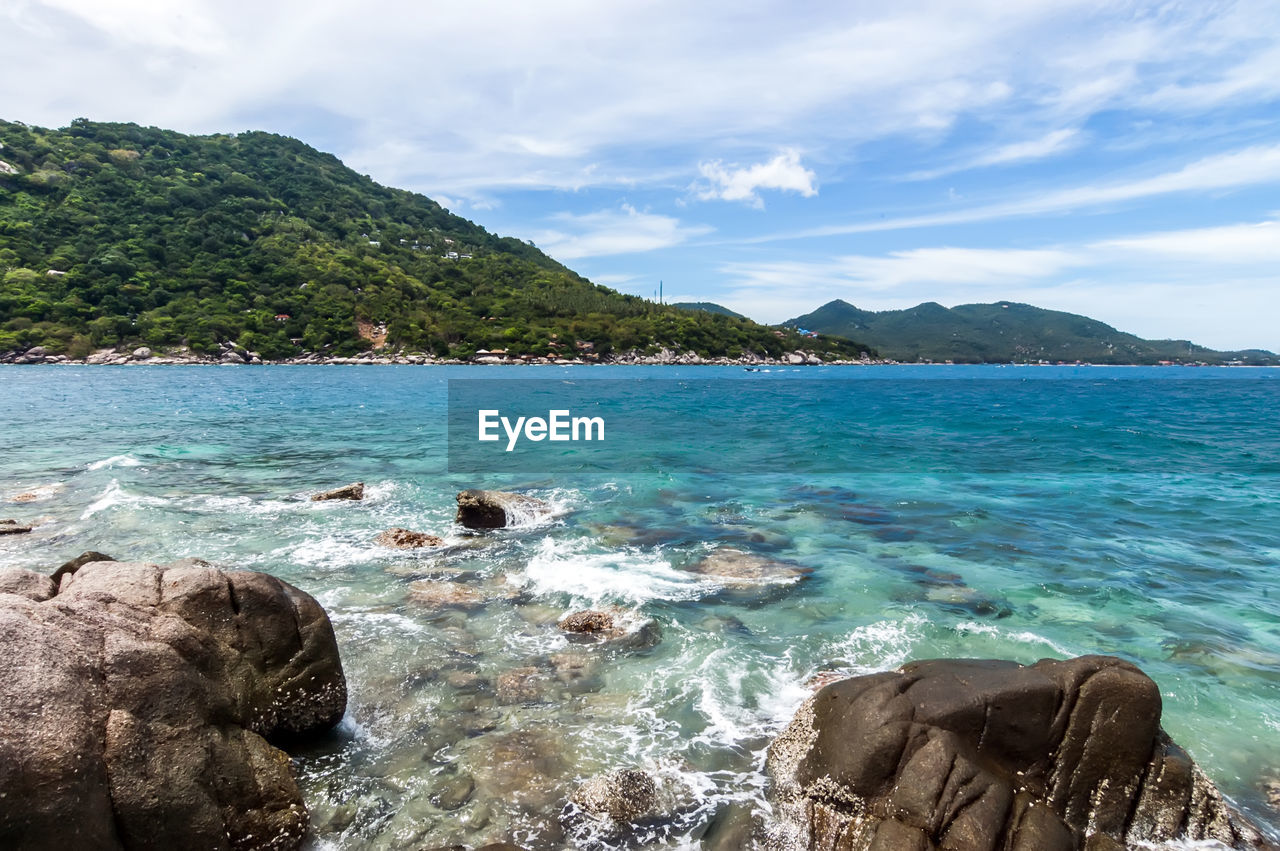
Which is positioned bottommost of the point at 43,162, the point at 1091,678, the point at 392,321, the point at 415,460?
the point at 415,460

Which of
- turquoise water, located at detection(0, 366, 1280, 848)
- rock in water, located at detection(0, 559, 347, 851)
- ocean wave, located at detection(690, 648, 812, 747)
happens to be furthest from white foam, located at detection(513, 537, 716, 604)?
rock in water, located at detection(0, 559, 347, 851)

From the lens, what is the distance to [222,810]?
18.4ft

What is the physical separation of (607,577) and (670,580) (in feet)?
4.68

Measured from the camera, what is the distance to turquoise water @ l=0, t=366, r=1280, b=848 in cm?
786

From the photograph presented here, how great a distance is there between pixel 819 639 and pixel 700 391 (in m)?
80.0

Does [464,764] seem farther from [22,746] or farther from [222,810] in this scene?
[22,746]

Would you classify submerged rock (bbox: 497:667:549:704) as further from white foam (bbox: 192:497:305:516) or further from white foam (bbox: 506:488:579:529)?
white foam (bbox: 192:497:305:516)

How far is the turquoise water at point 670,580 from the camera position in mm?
7863

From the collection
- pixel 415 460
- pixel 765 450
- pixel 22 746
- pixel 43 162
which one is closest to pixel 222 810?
pixel 22 746

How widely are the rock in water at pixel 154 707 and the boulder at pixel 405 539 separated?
866cm

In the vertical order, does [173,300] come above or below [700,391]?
above

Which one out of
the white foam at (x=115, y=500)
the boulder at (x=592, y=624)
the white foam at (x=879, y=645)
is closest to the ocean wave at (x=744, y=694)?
the white foam at (x=879, y=645)

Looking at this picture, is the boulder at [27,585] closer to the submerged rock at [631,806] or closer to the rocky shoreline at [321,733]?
the rocky shoreline at [321,733]

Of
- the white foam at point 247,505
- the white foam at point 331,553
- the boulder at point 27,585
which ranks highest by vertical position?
the boulder at point 27,585
